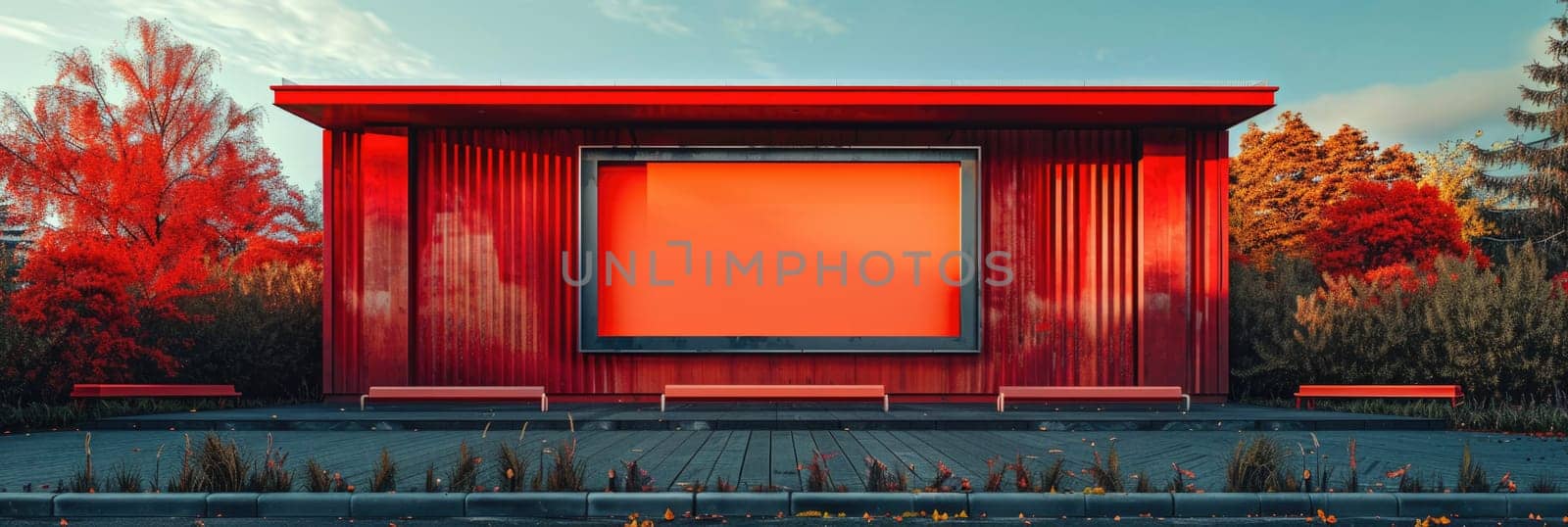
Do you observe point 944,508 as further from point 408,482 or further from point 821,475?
point 408,482

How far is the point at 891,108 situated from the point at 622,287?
4.92m

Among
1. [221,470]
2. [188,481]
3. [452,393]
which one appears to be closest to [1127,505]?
[221,470]

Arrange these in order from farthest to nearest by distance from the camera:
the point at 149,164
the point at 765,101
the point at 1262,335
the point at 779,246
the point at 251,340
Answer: the point at 149,164, the point at 1262,335, the point at 251,340, the point at 779,246, the point at 765,101

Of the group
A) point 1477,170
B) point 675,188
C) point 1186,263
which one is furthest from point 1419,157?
point 675,188

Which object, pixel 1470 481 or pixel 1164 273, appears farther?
pixel 1164 273

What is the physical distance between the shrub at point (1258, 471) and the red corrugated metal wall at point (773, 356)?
733 cm

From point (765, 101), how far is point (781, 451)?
574 cm

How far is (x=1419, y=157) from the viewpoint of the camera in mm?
52750

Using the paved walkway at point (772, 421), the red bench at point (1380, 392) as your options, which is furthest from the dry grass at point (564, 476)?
the red bench at point (1380, 392)

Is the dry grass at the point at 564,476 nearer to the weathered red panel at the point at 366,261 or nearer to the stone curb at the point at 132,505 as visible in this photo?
the stone curb at the point at 132,505

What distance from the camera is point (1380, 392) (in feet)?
45.1

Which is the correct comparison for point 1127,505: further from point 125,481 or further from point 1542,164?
point 1542,164

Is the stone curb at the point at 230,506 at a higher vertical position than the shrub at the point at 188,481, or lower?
lower

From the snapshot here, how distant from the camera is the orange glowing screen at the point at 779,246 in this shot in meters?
14.8
